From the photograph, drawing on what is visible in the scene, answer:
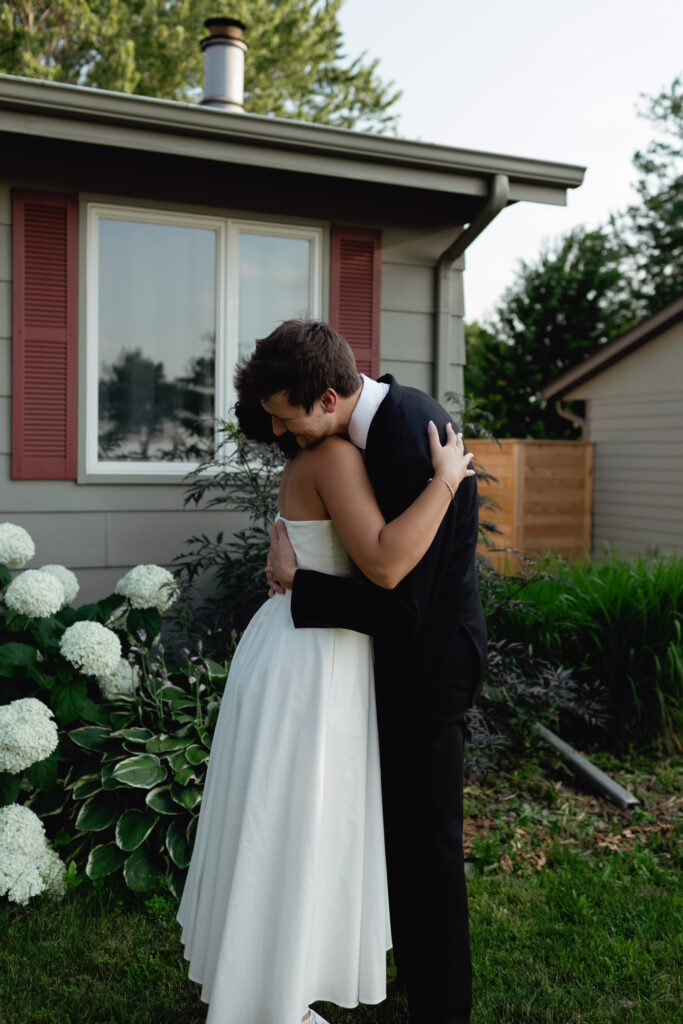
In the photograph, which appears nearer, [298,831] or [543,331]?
[298,831]

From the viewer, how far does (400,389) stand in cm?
212

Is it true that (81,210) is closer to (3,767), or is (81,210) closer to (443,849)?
(3,767)

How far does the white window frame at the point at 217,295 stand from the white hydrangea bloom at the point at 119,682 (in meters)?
1.41

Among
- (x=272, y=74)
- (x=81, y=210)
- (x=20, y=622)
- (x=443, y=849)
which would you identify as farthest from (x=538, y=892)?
(x=272, y=74)

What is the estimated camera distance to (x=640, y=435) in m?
11.9

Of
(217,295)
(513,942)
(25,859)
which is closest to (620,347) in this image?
(217,295)

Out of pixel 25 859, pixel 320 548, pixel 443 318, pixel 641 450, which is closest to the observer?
pixel 320 548

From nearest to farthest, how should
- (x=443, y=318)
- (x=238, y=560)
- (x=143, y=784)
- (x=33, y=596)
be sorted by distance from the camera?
(x=143, y=784), (x=33, y=596), (x=238, y=560), (x=443, y=318)

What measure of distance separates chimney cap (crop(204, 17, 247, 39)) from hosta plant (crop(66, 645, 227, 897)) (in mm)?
4037

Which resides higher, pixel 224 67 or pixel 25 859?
pixel 224 67

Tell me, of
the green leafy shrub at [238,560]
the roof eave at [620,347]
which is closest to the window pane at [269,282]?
the green leafy shrub at [238,560]

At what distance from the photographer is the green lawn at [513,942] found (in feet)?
8.45

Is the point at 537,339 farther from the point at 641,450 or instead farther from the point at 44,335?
the point at 44,335

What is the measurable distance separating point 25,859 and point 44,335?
8.57 feet
